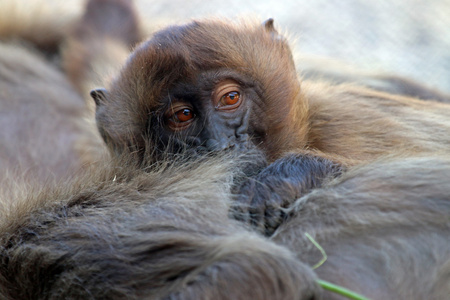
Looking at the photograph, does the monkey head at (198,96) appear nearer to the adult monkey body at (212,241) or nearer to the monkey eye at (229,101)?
the monkey eye at (229,101)

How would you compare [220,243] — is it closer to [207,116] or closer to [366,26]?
[207,116]

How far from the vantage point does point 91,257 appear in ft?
4.80

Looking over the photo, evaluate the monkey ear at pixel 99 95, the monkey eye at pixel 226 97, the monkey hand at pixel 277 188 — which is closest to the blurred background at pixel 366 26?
the monkey ear at pixel 99 95

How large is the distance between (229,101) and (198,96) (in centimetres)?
14

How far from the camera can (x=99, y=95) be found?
2.67 m

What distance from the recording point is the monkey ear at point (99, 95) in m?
2.63

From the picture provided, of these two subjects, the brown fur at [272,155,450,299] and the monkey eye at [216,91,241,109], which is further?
the monkey eye at [216,91,241,109]

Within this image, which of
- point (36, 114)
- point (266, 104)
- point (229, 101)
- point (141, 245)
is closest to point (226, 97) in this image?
point (229, 101)

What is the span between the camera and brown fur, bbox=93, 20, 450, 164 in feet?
7.58

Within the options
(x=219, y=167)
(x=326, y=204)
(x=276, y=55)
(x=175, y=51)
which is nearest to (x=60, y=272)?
(x=219, y=167)

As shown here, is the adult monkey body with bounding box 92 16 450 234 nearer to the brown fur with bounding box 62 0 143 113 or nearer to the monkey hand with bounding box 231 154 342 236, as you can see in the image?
the monkey hand with bounding box 231 154 342 236

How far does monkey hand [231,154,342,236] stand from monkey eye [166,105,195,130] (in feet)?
1.74

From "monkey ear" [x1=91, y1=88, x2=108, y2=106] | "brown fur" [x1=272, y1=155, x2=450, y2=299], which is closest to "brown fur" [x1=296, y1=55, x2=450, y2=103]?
"monkey ear" [x1=91, y1=88, x2=108, y2=106]

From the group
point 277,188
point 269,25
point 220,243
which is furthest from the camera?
point 269,25
